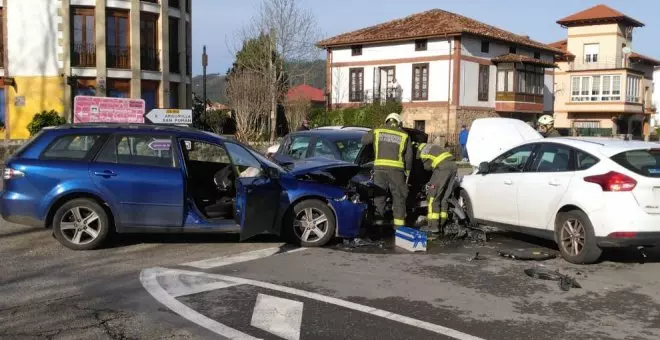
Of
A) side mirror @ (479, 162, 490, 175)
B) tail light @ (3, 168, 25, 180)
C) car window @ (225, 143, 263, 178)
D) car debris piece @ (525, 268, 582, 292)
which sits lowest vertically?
car debris piece @ (525, 268, 582, 292)

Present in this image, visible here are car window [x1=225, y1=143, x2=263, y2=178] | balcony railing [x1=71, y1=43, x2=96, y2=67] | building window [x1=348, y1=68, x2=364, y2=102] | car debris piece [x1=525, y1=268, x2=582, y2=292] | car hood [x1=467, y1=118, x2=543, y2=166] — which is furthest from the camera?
building window [x1=348, y1=68, x2=364, y2=102]

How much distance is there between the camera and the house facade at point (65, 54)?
29938 millimetres

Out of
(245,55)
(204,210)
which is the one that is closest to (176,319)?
(204,210)

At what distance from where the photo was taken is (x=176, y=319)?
5.34 m

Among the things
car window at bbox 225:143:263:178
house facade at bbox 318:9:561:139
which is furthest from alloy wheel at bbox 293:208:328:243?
house facade at bbox 318:9:561:139

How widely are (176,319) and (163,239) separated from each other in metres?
3.69

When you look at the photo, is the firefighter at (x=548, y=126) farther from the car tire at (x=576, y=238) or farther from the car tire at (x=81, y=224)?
the car tire at (x=81, y=224)

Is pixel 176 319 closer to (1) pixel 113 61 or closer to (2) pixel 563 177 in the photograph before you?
(2) pixel 563 177

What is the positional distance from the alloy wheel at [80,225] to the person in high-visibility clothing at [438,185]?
Answer: 182 inches

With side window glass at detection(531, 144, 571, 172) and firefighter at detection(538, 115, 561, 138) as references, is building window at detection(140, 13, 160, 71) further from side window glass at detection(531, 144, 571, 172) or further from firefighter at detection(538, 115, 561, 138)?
side window glass at detection(531, 144, 571, 172)

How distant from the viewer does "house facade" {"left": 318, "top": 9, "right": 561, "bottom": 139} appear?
130 feet

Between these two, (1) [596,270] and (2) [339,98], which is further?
(2) [339,98]

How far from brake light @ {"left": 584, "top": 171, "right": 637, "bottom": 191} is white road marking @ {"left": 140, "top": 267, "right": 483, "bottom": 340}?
3.20 m

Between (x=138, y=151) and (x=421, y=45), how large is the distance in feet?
113
